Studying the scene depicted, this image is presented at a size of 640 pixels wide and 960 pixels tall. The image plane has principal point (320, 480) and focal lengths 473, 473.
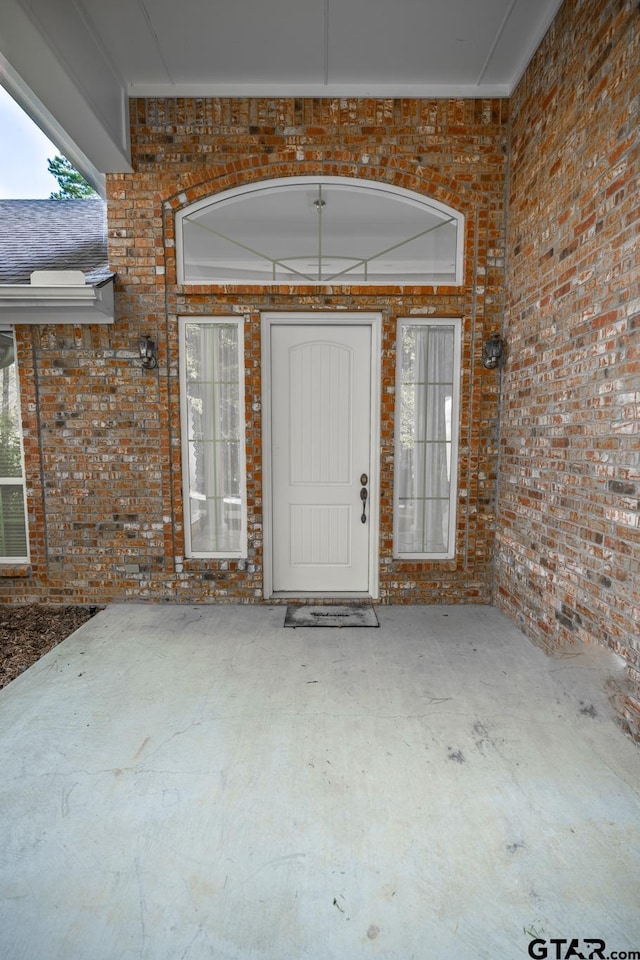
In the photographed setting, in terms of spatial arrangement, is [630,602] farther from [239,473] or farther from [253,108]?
[253,108]

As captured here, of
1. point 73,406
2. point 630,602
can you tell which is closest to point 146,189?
point 73,406

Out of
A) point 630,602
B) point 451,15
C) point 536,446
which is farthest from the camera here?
point 536,446

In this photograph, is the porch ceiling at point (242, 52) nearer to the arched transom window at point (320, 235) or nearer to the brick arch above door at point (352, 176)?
the brick arch above door at point (352, 176)

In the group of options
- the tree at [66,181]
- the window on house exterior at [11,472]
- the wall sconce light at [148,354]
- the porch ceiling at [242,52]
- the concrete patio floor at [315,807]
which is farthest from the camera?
the tree at [66,181]

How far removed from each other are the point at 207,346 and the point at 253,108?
186cm

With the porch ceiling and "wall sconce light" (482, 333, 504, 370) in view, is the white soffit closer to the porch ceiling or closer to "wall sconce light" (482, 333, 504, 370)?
the porch ceiling

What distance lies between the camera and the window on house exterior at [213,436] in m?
3.95

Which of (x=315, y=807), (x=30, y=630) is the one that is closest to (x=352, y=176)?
(x=315, y=807)

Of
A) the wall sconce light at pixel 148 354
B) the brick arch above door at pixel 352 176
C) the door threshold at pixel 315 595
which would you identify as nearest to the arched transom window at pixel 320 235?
the brick arch above door at pixel 352 176

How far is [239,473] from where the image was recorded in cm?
405

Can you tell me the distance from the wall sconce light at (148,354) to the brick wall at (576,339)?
2868 mm

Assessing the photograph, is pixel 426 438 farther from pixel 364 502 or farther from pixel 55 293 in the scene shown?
pixel 55 293

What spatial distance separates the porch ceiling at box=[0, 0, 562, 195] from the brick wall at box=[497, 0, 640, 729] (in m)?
0.45

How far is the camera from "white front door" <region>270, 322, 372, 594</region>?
13.0 feet
